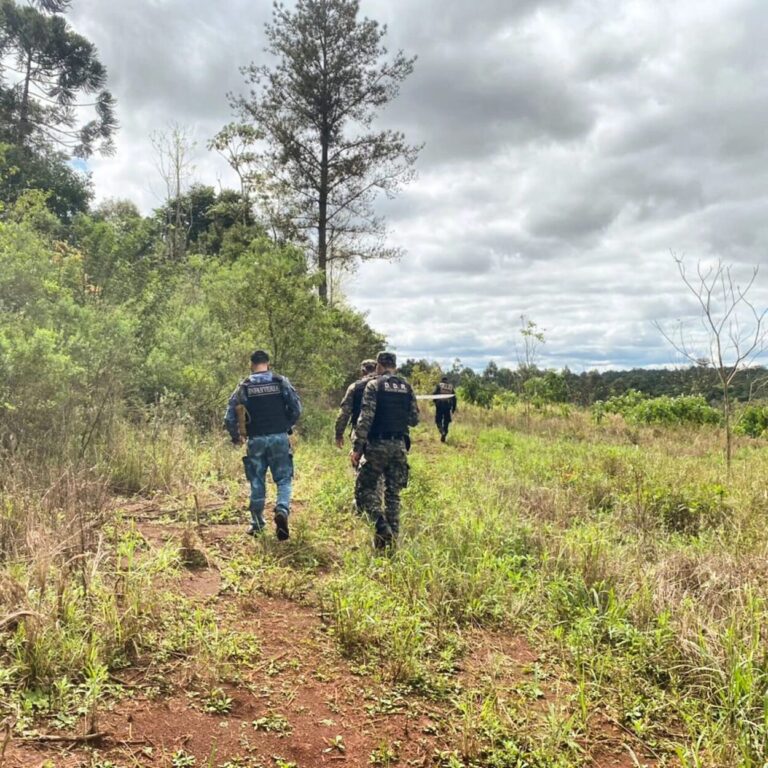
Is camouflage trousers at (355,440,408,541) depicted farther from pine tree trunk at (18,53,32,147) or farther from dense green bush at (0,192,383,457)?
pine tree trunk at (18,53,32,147)

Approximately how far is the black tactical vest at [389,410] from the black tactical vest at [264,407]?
976 millimetres

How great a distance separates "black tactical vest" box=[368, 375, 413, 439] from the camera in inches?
220

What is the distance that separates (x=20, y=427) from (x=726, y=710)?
22.5ft

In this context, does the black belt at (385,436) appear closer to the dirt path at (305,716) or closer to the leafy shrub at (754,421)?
the dirt path at (305,716)

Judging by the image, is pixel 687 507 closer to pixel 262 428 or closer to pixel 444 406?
pixel 262 428

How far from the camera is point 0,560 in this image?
3697mm

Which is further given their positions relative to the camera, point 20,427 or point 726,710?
point 20,427

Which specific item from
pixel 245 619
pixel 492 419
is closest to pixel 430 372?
pixel 492 419

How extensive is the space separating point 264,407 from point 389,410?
130 centimetres

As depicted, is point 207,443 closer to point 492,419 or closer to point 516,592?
point 516,592

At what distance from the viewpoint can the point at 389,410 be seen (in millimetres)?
5609

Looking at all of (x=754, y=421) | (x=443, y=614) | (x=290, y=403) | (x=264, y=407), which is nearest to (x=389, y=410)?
(x=290, y=403)

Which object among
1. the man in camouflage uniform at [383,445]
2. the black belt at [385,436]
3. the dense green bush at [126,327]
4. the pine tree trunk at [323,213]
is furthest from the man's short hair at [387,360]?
the pine tree trunk at [323,213]

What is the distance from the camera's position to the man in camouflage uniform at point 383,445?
5.54 m
